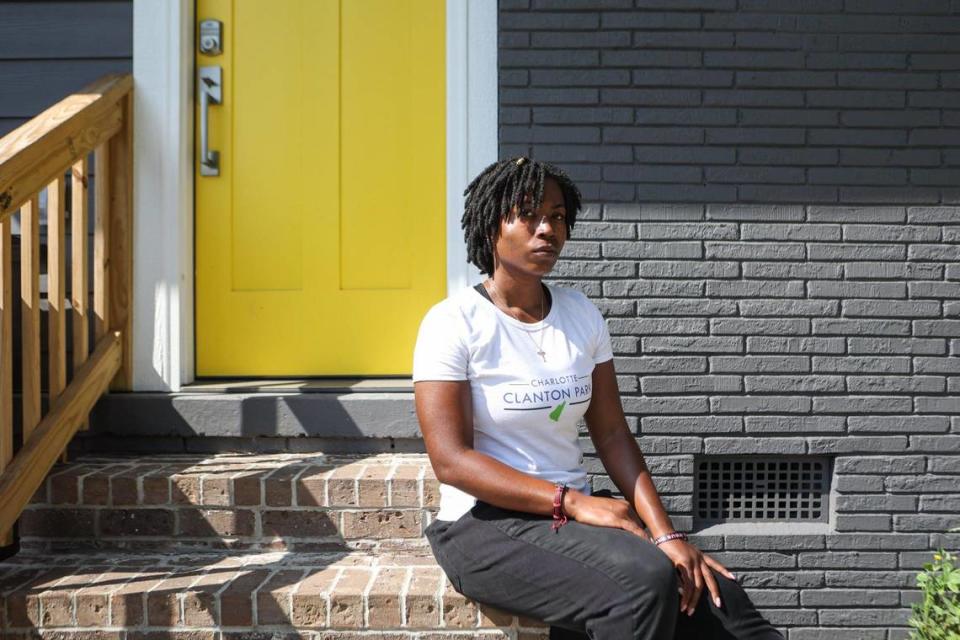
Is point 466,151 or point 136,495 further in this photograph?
point 466,151

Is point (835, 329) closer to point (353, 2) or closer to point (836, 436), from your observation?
point (836, 436)

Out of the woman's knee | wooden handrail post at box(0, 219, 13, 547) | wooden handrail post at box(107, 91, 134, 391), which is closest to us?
the woman's knee

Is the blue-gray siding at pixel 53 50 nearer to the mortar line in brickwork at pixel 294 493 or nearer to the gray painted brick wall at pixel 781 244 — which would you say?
the gray painted brick wall at pixel 781 244

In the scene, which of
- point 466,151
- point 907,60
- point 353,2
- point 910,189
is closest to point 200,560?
point 466,151

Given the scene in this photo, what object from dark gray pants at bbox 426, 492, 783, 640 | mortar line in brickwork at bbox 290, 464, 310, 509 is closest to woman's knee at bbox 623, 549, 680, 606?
dark gray pants at bbox 426, 492, 783, 640

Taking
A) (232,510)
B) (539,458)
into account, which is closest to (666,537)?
(539,458)

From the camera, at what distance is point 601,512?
173 centimetres

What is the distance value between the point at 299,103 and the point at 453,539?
194 cm

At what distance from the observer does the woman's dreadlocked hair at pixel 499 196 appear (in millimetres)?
1928

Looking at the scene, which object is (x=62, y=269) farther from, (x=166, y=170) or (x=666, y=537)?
(x=666, y=537)

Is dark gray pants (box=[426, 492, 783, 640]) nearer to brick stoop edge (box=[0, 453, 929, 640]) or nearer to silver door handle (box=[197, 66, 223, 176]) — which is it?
brick stoop edge (box=[0, 453, 929, 640])

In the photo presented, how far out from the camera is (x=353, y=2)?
3043mm

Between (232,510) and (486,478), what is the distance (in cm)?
109

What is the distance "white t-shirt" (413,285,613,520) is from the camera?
187 cm
